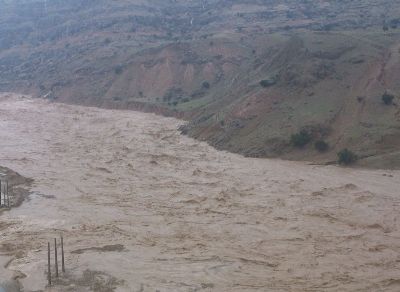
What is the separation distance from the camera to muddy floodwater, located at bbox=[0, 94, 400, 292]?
18.6m

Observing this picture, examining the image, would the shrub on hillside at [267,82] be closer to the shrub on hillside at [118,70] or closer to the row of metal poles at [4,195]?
the row of metal poles at [4,195]

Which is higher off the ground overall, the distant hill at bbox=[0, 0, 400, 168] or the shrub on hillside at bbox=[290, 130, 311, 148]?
the distant hill at bbox=[0, 0, 400, 168]

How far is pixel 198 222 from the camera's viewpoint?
24.4 m

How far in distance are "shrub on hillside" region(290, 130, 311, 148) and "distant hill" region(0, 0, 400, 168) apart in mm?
248

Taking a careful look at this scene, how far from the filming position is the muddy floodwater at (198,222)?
18.6 meters

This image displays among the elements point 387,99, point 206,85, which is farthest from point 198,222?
point 206,85

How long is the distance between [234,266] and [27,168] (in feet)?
66.0

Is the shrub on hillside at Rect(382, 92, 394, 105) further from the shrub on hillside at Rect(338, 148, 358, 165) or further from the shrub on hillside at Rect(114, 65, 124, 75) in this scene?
the shrub on hillside at Rect(114, 65, 124, 75)

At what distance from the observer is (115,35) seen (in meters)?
102

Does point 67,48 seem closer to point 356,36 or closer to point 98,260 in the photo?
point 356,36

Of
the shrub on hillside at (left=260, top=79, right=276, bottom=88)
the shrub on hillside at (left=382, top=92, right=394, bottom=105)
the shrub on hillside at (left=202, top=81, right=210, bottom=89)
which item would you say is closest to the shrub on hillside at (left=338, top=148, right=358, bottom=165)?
the shrub on hillside at (left=382, top=92, right=394, bottom=105)

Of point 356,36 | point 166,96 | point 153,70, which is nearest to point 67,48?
point 153,70

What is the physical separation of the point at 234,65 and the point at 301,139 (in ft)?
116

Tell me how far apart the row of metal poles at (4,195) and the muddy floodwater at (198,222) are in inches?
35.3
